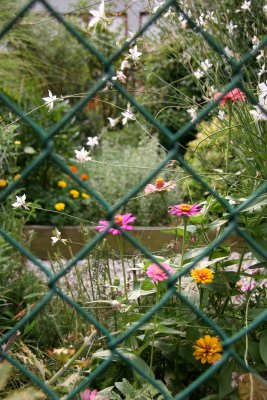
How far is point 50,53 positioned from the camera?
7887mm

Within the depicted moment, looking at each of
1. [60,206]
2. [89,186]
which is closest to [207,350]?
[89,186]

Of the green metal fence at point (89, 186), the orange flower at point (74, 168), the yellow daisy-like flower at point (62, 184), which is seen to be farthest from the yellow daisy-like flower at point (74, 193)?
the green metal fence at point (89, 186)

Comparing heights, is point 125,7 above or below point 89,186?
above

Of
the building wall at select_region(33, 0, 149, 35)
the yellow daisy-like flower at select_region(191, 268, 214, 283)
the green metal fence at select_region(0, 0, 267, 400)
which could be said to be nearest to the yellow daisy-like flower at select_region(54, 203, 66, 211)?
the building wall at select_region(33, 0, 149, 35)

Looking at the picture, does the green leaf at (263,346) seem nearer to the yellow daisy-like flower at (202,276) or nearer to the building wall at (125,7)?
the yellow daisy-like flower at (202,276)

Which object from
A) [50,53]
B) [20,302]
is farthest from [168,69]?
[20,302]

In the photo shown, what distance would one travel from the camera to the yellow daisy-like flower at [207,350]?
4.96 feet

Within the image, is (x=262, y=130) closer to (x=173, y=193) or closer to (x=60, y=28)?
(x=173, y=193)

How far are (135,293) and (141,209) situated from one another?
2.83 metres

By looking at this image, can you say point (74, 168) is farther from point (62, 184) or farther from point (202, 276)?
point (202, 276)

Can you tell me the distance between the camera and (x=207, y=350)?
151cm

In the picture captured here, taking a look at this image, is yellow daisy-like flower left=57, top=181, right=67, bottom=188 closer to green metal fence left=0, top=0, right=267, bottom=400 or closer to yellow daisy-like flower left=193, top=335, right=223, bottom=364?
yellow daisy-like flower left=193, top=335, right=223, bottom=364

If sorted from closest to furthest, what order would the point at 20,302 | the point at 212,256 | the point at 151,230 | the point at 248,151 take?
1. the point at 212,256
2. the point at 248,151
3. the point at 20,302
4. the point at 151,230

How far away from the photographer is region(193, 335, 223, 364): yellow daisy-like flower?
4.96ft
